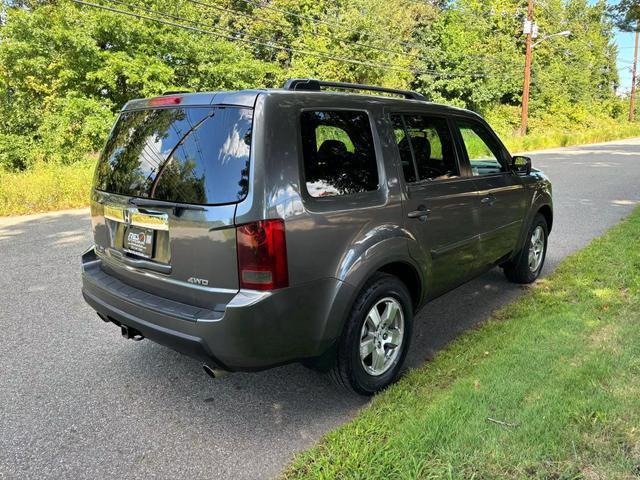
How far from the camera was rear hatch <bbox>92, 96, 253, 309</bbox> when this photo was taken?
254cm

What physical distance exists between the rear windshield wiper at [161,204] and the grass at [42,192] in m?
8.18

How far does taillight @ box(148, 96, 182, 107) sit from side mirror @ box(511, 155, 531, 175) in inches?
129

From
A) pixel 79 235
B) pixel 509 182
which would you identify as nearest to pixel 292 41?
pixel 79 235

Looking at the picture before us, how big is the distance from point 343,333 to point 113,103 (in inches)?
760

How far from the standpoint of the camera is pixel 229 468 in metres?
2.55

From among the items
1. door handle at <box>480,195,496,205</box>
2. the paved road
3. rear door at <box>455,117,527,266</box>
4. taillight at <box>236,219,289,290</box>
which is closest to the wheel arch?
rear door at <box>455,117,527,266</box>

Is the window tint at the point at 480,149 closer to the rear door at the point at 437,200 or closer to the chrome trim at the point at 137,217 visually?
the rear door at the point at 437,200

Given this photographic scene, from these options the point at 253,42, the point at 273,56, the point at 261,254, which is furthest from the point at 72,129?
the point at 261,254

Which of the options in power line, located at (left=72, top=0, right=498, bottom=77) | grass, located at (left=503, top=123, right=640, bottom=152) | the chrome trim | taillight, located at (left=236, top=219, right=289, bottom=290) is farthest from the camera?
grass, located at (left=503, top=123, right=640, bottom=152)

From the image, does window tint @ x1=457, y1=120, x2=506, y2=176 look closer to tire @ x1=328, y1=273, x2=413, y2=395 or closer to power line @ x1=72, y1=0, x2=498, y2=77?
tire @ x1=328, y1=273, x2=413, y2=395

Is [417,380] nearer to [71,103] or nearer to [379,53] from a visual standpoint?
[71,103]

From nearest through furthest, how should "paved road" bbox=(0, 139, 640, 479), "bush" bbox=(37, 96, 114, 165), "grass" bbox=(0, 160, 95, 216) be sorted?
"paved road" bbox=(0, 139, 640, 479) → "grass" bbox=(0, 160, 95, 216) → "bush" bbox=(37, 96, 114, 165)

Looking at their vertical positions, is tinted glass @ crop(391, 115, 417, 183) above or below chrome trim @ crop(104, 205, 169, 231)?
above

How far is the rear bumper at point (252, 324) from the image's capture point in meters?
2.50
